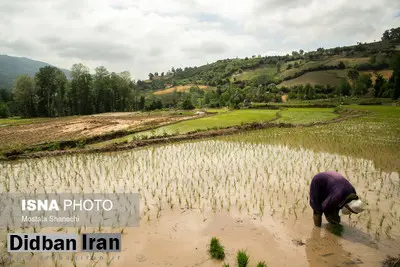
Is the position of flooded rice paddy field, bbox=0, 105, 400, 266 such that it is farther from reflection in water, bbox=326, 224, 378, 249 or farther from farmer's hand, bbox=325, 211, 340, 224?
farmer's hand, bbox=325, 211, 340, 224

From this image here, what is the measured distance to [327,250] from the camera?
4.39 m

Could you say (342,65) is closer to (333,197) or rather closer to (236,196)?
(236,196)

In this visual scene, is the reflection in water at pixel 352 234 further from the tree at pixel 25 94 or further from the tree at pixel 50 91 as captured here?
the tree at pixel 25 94

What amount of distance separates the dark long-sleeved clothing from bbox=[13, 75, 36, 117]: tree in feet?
195

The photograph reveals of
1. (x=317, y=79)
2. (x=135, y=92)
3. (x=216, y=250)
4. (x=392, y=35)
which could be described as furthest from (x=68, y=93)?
(x=392, y=35)

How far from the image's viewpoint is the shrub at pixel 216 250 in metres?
4.21

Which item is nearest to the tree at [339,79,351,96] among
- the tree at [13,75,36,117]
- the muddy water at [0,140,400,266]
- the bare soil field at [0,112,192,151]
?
the bare soil field at [0,112,192,151]

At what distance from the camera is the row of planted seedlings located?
6062 mm

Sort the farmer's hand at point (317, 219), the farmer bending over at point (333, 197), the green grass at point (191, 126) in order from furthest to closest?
the green grass at point (191, 126)
the farmer's hand at point (317, 219)
the farmer bending over at point (333, 197)

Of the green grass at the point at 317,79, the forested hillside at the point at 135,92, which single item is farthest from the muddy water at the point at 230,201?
the green grass at the point at 317,79

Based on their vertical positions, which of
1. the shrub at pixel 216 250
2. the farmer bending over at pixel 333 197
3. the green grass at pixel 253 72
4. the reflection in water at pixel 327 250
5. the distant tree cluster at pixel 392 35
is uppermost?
the distant tree cluster at pixel 392 35

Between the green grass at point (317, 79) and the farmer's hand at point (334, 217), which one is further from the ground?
the green grass at point (317, 79)

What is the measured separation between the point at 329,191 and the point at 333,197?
0.70 ft

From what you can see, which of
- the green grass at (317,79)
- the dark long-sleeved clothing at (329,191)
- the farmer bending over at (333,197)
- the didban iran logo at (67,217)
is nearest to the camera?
the farmer bending over at (333,197)
